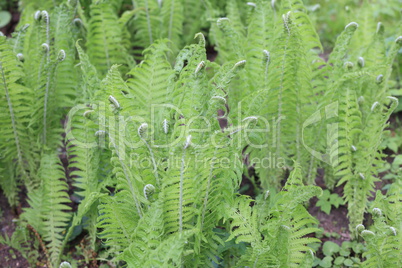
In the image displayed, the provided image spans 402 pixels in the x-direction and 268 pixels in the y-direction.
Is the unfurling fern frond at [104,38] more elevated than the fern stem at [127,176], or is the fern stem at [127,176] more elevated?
the unfurling fern frond at [104,38]

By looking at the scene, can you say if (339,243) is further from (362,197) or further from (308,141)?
(308,141)

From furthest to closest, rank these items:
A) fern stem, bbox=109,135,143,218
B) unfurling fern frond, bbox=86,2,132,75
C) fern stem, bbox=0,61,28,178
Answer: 1. unfurling fern frond, bbox=86,2,132,75
2. fern stem, bbox=0,61,28,178
3. fern stem, bbox=109,135,143,218

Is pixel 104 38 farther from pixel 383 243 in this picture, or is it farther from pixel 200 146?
pixel 383 243

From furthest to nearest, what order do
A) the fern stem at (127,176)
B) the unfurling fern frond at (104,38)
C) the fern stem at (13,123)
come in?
the unfurling fern frond at (104,38) < the fern stem at (13,123) < the fern stem at (127,176)

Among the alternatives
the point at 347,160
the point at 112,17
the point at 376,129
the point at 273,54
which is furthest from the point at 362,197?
the point at 112,17

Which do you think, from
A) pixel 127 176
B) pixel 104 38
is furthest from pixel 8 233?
pixel 104 38

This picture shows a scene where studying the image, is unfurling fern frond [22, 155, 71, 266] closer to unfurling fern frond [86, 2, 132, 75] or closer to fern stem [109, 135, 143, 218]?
fern stem [109, 135, 143, 218]

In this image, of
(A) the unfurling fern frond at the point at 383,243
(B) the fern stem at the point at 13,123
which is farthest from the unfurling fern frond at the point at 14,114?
(A) the unfurling fern frond at the point at 383,243

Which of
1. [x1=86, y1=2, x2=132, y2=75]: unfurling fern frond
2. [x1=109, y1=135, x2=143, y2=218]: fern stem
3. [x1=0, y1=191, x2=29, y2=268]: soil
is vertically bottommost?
[x1=0, y1=191, x2=29, y2=268]: soil

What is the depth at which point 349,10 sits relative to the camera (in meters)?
3.11

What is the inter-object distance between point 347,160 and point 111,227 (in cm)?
150

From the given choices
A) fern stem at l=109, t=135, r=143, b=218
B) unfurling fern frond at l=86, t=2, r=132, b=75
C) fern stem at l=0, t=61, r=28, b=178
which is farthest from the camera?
unfurling fern frond at l=86, t=2, r=132, b=75

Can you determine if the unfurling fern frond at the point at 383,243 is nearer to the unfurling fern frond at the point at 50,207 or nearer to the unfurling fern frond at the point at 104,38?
the unfurling fern frond at the point at 50,207

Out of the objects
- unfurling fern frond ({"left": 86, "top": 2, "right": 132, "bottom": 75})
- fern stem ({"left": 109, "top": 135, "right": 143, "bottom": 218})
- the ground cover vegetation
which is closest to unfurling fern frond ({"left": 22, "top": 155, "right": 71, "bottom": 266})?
the ground cover vegetation
